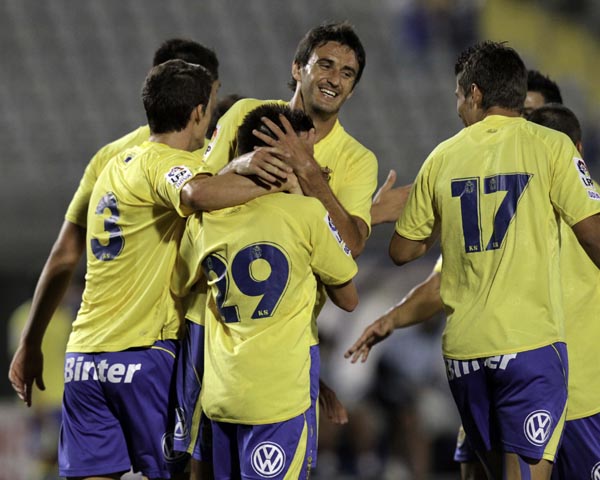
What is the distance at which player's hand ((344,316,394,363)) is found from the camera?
5727 mm

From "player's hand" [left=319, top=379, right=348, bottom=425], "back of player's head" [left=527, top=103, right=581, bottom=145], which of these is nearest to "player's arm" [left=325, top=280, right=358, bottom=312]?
"player's hand" [left=319, top=379, right=348, bottom=425]

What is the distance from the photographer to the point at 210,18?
15633 millimetres

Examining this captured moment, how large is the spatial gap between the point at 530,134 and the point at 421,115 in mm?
10057

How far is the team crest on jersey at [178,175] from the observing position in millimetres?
4676

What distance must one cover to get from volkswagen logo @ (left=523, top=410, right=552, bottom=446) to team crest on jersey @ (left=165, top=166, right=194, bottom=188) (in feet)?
5.85

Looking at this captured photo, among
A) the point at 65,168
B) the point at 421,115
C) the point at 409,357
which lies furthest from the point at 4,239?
the point at 421,115

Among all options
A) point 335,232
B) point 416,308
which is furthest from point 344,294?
point 416,308

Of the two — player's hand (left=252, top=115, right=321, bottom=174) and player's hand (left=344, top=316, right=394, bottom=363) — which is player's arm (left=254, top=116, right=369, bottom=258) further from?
player's hand (left=344, top=316, right=394, bottom=363)

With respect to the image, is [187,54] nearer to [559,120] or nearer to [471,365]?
[559,120]

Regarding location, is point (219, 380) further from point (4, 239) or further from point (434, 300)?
point (4, 239)

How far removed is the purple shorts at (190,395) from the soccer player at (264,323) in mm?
292

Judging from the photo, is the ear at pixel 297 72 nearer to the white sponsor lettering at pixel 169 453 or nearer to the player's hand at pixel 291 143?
the player's hand at pixel 291 143

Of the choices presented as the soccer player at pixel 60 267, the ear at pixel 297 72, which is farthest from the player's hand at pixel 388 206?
the soccer player at pixel 60 267

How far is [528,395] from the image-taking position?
4582 mm
